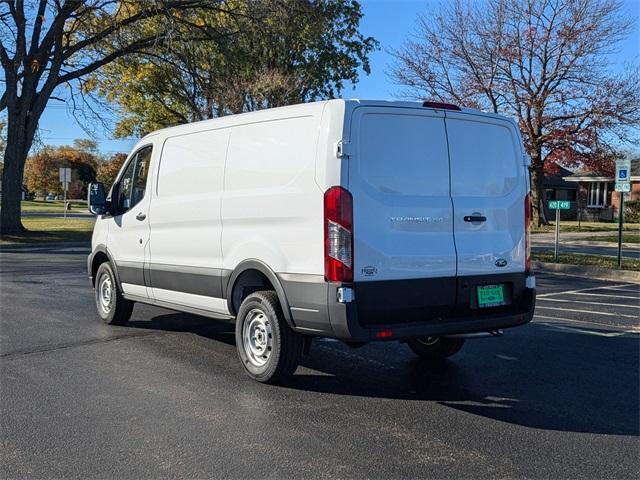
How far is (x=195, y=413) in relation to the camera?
4688 millimetres

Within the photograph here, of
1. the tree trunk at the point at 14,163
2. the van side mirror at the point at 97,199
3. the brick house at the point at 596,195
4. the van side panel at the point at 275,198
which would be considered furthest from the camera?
the brick house at the point at 596,195

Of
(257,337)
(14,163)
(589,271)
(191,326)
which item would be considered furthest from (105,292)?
(14,163)

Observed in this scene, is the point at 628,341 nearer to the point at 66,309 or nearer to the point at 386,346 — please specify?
the point at 386,346

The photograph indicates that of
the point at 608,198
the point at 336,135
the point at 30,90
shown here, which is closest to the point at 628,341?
the point at 336,135

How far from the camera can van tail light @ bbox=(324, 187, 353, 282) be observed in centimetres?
467

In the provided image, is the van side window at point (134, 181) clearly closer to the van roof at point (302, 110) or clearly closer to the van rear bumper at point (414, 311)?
the van roof at point (302, 110)

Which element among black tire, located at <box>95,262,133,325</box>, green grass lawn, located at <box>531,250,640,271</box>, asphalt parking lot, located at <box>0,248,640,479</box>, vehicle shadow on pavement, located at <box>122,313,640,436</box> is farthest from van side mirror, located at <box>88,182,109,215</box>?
green grass lawn, located at <box>531,250,640,271</box>

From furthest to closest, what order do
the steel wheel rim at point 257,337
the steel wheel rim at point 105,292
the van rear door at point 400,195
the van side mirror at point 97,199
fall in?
the steel wheel rim at point 105,292, the van side mirror at point 97,199, the steel wheel rim at point 257,337, the van rear door at point 400,195

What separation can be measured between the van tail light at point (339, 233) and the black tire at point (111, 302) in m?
3.90

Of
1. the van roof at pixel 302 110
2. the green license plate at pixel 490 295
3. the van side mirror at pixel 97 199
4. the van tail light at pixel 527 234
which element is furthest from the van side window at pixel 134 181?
the van tail light at pixel 527 234

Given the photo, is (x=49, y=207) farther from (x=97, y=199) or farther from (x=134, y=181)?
(x=134, y=181)

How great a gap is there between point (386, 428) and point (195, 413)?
140 cm

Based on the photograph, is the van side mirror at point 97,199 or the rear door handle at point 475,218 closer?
the rear door handle at point 475,218

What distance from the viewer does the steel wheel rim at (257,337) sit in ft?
17.7
